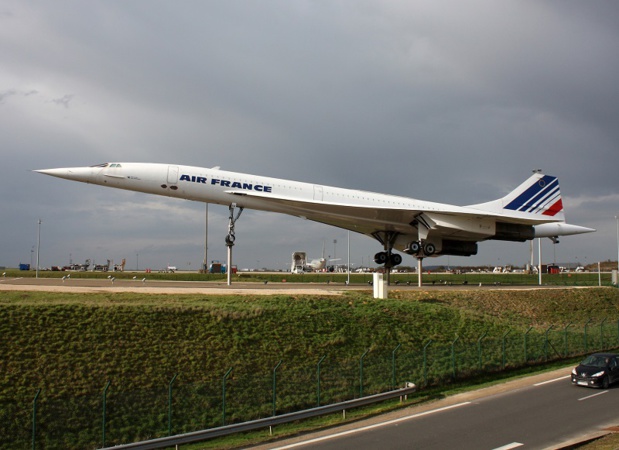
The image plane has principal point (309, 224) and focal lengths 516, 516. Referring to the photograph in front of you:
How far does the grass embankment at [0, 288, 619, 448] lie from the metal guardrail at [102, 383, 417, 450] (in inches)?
28.3

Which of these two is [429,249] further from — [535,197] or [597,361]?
[597,361]

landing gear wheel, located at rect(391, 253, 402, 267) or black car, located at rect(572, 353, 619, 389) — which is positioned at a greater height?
A: landing gear wheel, located at rect(391, 253, 402, 267)

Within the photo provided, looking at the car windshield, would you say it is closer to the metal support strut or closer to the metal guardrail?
the metal guardrail

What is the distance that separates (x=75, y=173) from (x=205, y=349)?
47.9ft

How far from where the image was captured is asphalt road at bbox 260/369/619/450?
1126 cm

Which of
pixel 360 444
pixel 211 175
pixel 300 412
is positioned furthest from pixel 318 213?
pixel 360 444

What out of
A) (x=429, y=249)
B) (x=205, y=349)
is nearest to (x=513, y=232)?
(x=429, y=249)

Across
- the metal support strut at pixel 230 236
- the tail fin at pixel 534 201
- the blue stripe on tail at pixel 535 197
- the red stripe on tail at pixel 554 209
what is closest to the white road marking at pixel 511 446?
the metal support strut at pixel 230 236

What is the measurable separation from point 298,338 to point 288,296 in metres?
4.02

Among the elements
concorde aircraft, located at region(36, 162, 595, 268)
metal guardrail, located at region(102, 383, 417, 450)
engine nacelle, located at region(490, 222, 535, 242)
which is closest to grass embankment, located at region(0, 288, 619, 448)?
metal guardrail, located at region(102, 383, 417, 450)

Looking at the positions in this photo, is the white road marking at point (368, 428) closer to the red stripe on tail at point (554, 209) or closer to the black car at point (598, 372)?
the black car at point (598, 372)

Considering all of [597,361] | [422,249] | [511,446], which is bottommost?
[511,446]

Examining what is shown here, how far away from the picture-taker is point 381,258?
3556cm

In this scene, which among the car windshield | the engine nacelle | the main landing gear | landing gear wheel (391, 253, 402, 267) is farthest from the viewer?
landing gear wheel (391, 253, 402, 267)
